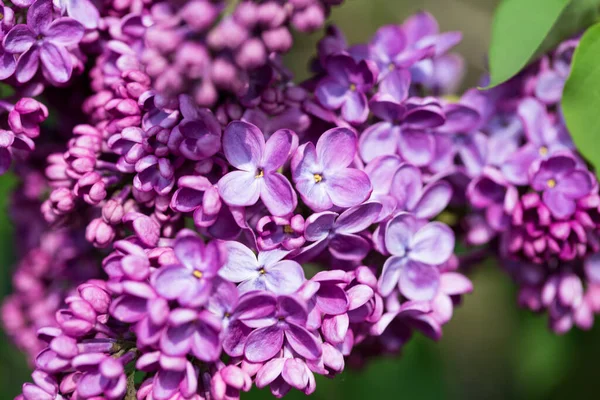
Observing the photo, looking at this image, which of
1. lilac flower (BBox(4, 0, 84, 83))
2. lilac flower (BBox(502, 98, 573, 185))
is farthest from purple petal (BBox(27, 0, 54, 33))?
lilac flower (BBox(502, 98, 573, 185))

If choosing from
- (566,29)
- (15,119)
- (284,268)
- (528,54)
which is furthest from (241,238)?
(566,29)

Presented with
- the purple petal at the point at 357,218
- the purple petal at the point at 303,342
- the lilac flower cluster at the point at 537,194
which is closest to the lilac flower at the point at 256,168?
the purple petal at the point at 357,218

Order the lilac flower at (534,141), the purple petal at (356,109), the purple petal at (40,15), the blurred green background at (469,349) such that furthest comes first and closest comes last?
the blurred green background at (469,349)
the lilac flower at (534,141)
the purple petal at (356,109)
the purple petal at (40,15)

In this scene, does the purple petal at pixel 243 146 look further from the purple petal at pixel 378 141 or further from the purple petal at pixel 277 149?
the purple petal at pixel 378 141

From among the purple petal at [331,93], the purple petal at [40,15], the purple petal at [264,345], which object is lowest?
the purple petal at [264,345]

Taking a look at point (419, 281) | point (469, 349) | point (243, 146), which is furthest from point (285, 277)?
point (469, 349)

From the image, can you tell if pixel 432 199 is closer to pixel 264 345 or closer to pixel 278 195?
pixel 278 195

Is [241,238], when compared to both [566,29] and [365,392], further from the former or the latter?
[365,392]
